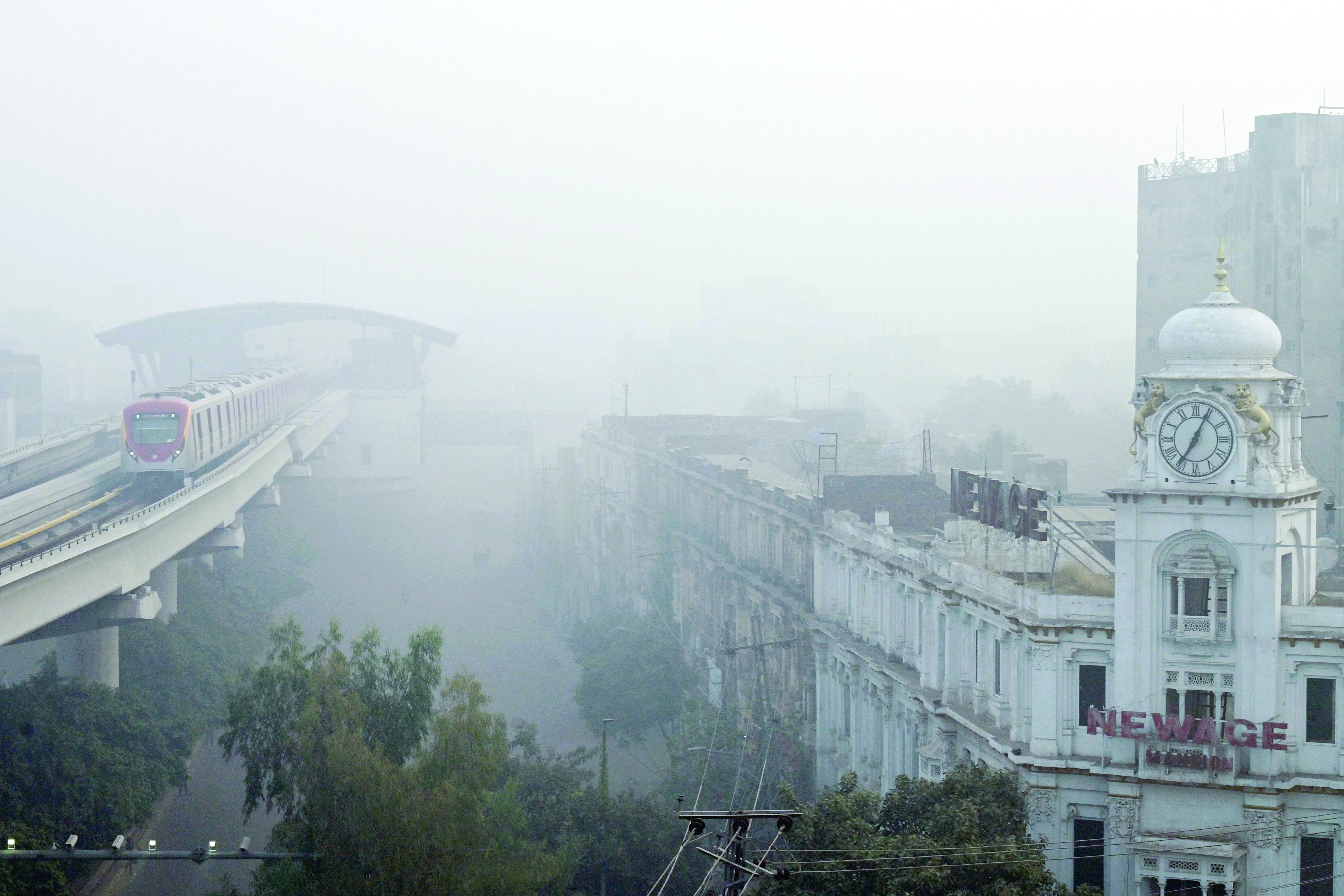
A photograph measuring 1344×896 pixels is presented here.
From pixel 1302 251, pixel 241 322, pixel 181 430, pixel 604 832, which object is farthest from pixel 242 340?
pixel 604 832

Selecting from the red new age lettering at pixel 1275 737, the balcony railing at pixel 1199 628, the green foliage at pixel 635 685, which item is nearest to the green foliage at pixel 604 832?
→ the balcony railing at pixel 1199 628

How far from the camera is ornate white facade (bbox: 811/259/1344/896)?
101ft

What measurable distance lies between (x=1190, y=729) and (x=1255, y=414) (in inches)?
261

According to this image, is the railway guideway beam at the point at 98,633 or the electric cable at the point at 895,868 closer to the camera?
the electric cable at the point at 895,868

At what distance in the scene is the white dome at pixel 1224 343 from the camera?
3200 centimetres

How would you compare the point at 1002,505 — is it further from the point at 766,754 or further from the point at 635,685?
the point at 635,685

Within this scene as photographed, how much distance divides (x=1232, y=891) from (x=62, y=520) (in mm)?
39501

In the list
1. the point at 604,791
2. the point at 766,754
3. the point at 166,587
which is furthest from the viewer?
the point at 166,587

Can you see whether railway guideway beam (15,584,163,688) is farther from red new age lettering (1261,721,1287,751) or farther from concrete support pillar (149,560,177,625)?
red new age lettering (1261,721,1287,751)

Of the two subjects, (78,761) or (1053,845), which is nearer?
(1053,845)

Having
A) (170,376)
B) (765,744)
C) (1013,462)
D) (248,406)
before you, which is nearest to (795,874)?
(765,744)

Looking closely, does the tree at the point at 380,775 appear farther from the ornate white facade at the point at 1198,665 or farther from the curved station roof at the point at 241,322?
the curved station roof at the point at 241,322

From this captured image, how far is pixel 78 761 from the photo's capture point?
42.6 m

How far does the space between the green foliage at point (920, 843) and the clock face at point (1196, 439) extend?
771 centimetres
